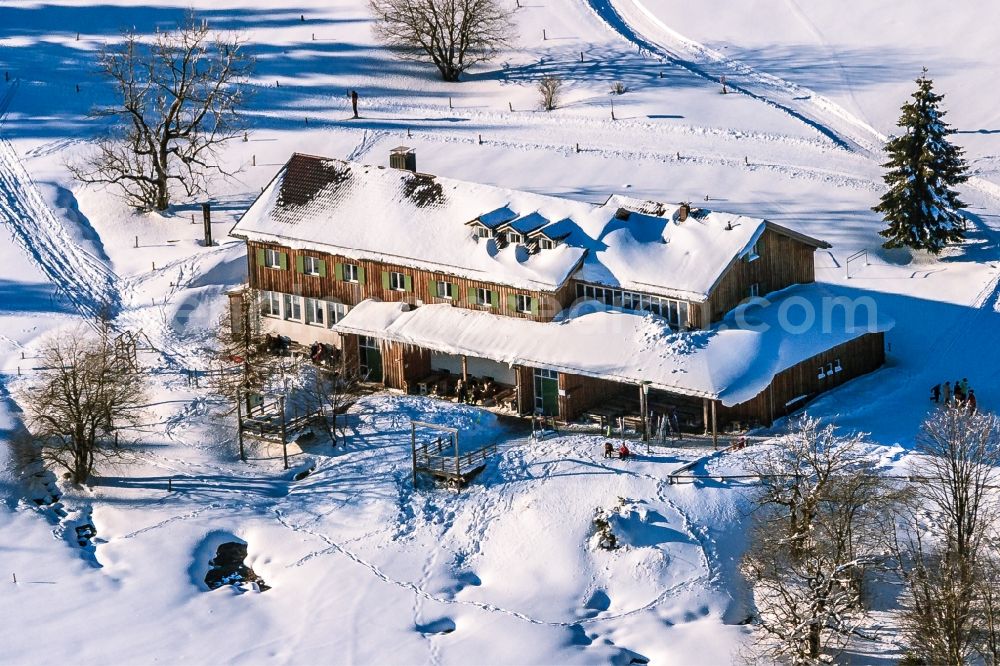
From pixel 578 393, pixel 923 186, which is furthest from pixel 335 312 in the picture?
pixel 923 186

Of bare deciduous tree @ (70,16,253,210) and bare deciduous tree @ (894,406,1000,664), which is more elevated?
bare deciduous tree @ (70,16,253,210)

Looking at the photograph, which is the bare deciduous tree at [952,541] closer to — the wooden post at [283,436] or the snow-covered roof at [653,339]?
the snow-covered roof at [653,339]

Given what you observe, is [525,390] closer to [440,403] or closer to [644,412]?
[440,403]

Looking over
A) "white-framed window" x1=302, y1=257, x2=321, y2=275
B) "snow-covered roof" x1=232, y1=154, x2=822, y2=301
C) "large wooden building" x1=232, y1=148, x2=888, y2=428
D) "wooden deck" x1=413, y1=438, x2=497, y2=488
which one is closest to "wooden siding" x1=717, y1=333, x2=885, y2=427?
"large wooden building" x1=232, y1=148, x2=888, y2=428

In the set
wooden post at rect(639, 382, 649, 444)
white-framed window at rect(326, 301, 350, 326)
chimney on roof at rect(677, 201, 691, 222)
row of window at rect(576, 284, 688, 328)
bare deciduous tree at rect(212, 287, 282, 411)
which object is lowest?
wooden post at rect(639, 382, 649, 444)

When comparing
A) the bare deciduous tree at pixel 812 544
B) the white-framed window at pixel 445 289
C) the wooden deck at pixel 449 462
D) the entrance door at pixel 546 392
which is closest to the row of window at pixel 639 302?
the entrance door at pixel 546 392

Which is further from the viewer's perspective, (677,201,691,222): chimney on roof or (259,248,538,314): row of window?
(259,248,538,314): row of window

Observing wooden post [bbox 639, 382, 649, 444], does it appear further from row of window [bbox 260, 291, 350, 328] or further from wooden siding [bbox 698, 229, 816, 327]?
row of window [bbox 260, 291, 350, 328]
